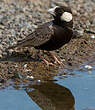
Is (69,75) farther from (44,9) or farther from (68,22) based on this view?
(44,9)

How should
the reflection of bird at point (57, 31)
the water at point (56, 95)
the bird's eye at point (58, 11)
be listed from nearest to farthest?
the water at point (56, 95), the reflection of bird at point (57, 31), the bird's eye at point (58, 11)

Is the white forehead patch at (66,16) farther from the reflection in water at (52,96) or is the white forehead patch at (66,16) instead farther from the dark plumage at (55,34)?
the reflection in water at (52,96)

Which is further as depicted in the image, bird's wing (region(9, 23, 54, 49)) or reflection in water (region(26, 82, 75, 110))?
bird's wing (region(9, 23, 54, 49))

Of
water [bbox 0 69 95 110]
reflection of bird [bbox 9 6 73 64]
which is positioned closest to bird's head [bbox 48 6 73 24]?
reflection of bird [bbox 9 6 73 64]

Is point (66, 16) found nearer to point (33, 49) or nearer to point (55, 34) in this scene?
point (55, 34)

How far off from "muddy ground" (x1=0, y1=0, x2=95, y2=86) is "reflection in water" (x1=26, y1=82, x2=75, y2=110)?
1.42ft

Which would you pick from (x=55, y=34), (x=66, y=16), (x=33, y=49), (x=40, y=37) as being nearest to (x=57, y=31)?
(x=55, y=34)

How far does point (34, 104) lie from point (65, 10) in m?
2.33

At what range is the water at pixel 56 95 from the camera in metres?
6.69

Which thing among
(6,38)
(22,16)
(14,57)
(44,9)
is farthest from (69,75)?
(44,9)

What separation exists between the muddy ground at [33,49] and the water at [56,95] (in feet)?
1.34

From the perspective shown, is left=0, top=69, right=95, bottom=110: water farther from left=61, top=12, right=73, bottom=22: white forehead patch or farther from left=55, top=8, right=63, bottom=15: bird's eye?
left=55, top=8, right=63, bottom=15: bird's eye

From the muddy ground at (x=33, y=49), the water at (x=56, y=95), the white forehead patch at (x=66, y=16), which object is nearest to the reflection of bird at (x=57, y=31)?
the white forehead patch at (x=66, y=16)

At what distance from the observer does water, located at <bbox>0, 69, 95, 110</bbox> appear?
6.69 meters
